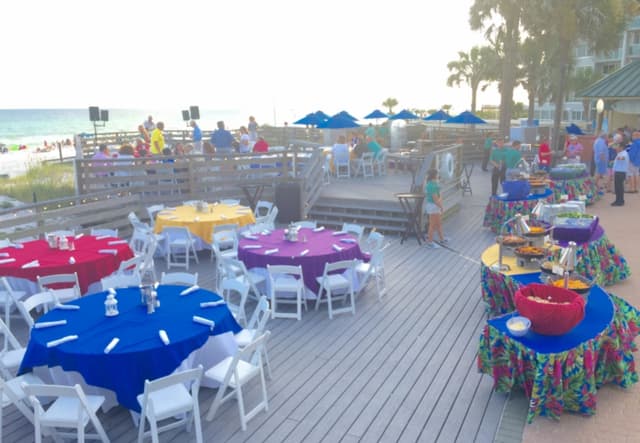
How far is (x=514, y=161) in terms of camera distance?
46.3 ft

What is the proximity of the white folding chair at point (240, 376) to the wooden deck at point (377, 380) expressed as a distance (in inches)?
4.1

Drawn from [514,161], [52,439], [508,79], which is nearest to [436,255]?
[514,161]

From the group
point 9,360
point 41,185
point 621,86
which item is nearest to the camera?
point 9,360

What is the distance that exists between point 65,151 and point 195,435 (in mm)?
52185

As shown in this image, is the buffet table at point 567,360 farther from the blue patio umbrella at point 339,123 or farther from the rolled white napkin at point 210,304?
the blue patio umbrella at point 339,123

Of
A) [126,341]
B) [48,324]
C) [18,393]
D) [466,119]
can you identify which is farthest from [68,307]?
[466,119]

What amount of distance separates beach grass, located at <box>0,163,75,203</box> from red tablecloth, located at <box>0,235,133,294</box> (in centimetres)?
1029

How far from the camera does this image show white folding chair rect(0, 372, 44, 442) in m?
4.47

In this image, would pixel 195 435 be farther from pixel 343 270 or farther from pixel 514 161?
pixel 514 161

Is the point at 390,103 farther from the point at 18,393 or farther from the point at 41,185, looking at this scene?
the point at 18,393

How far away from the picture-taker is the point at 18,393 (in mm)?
4773

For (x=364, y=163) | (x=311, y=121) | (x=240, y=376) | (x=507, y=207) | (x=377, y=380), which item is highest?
(x=311, y=121)

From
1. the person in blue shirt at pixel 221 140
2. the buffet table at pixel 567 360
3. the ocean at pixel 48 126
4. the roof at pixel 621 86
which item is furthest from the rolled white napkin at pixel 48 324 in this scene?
the ocean at pixel 48 126

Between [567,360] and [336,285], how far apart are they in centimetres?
358
